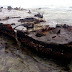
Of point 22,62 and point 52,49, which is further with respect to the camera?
point 22,62

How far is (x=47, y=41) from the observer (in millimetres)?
5297

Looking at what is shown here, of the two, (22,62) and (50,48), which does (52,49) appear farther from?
(22,62)

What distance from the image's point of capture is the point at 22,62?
5668 mm

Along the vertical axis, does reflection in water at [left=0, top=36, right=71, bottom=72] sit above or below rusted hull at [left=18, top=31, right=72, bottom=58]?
below

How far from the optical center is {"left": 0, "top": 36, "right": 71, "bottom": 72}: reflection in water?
5098 millimetres

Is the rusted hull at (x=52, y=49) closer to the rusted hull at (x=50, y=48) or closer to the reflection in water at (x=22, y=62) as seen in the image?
the rusted hull at (x=50, y=48)

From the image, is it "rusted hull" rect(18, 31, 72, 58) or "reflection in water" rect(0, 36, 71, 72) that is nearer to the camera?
"rusted hull" rect(18, 31, 72, 58)

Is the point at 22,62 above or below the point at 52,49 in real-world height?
below

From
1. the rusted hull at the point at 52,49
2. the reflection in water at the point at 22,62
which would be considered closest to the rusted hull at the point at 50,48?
the rusted hull at the point at 52,49

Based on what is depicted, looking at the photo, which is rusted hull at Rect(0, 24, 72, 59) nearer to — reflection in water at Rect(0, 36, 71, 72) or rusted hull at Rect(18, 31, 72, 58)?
rusted hull at Rect(18, 31, 72, 58)

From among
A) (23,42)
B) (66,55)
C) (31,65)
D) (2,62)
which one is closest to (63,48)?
(66,55)

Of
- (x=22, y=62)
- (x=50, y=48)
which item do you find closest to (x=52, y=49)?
(x=50, y=48)

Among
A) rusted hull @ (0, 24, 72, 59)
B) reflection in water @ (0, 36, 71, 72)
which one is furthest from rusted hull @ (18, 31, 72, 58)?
reflection in water @ (0, 36, 71, 72)

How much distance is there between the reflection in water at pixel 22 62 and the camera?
510 cm
